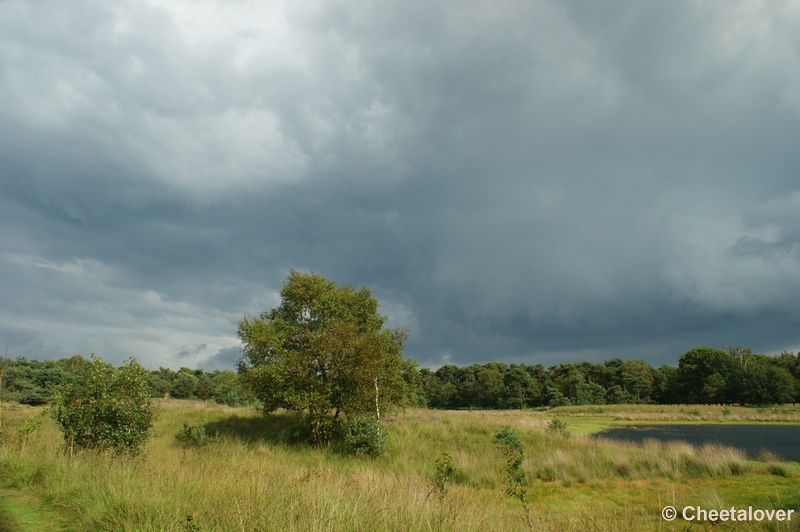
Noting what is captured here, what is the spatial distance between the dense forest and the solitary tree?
1897 inches

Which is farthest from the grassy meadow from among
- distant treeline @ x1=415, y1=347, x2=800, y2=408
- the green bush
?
distant treeline @ x1=415, y1=347, x2=800, y2=408

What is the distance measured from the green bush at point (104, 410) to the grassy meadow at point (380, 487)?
2.85ft

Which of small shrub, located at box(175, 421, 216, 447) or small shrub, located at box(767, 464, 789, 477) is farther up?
small shrub, located at box(767, 464, 789, 477)

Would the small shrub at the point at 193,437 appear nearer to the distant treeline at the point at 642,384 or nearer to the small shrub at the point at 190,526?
the small shrub at the point at 190,526

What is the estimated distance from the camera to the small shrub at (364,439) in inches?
793

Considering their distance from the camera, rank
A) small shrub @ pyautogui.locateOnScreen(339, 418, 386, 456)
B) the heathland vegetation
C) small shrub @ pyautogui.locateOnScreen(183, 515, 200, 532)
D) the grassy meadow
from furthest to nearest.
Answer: small shrub @ pyautogui.locateOnScreen(339, 418, 386, 456) → the heathland vegetation → the grassy meadow → small shrub @ pyautogui.locateOnScreen(183, 515, 200, 532)

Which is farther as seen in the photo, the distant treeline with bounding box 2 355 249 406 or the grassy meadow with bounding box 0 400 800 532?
the distant treeline with bounding box 2 355 249 406

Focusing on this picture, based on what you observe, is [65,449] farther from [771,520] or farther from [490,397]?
[490,397]

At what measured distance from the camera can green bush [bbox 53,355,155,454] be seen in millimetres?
13391

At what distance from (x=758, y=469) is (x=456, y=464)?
1148 centimetres

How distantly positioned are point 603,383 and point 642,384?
45.6 feet

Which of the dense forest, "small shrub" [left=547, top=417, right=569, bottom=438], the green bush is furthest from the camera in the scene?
the dense forest

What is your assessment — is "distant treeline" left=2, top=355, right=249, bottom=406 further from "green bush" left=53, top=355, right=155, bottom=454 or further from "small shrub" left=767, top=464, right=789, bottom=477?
"small shrub" left=767, top=464, right=789, bottom=477

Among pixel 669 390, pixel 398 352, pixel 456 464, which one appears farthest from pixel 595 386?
pixel 456 464
